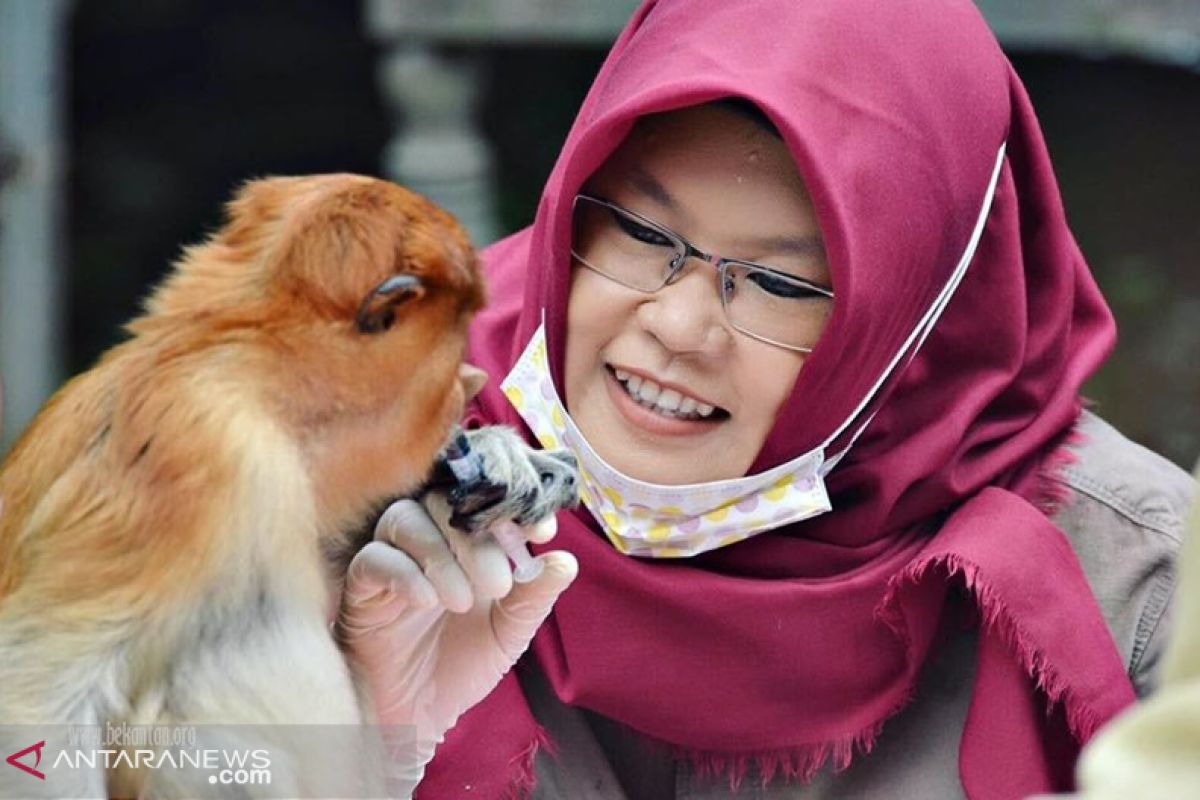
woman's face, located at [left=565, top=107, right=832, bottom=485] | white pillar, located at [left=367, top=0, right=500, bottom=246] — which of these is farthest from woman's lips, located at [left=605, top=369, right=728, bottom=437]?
white pillar, located at [left=367, top=0, right=500, bottom=246]

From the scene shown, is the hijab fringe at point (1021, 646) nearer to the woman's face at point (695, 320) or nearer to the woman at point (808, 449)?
the woman at point (808, 449)

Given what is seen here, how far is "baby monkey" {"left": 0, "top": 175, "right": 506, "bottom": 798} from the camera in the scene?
1.58 m

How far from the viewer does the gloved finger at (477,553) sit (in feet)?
6.24

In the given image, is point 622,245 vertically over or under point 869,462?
over

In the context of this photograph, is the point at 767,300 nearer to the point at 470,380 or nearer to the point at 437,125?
the point at 470,380

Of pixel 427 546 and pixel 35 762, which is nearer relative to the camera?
pixel 35 762

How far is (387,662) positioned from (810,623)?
58 cm

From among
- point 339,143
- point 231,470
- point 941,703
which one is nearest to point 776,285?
point 941,703

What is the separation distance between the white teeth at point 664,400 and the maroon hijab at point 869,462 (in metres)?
0.10

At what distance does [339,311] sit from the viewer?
5.42 feet

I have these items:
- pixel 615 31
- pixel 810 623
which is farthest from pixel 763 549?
pixel 615 31

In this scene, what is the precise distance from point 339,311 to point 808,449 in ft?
2.56

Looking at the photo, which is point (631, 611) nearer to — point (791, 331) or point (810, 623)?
point (810, 623)

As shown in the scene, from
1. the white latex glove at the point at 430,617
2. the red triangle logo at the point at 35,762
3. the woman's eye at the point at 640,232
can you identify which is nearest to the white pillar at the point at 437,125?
the woman's eye at the point at 640,232
